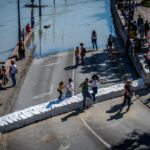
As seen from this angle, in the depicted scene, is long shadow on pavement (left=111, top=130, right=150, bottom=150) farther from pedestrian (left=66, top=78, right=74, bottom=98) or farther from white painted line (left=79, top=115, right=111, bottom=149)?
pedestrian (left=66, top=78, right=74, bottom=98)

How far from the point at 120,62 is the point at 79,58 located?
393cm

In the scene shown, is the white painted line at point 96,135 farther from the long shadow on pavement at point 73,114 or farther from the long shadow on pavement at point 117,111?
the long shadow on pavement at point 117,111

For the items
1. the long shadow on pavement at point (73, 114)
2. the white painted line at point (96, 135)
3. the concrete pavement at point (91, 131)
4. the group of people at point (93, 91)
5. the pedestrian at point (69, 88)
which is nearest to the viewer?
the white painted line at point (96, 135)

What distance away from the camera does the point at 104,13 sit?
76.1 metres

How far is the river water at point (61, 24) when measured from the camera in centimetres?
5347

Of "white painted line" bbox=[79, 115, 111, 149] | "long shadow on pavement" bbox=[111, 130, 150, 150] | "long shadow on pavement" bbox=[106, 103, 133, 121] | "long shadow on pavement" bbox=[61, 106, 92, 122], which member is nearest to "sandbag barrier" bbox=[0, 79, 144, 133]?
"long shadow on pavement" bbox=[61, 106, 92, 122]

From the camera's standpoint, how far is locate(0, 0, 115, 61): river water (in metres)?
53.5

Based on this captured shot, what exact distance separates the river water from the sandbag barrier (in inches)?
722

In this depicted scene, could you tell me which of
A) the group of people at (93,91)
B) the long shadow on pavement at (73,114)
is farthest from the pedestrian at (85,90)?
the long shadow on pavement at (73,114)

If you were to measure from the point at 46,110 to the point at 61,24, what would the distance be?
42219 millimetres

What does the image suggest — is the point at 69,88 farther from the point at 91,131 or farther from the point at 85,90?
the point at 91,131

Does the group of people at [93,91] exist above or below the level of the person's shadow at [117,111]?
above

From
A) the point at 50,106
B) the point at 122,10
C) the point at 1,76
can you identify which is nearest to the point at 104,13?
the point at 122,10

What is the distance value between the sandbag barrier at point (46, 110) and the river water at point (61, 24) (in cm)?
1833
